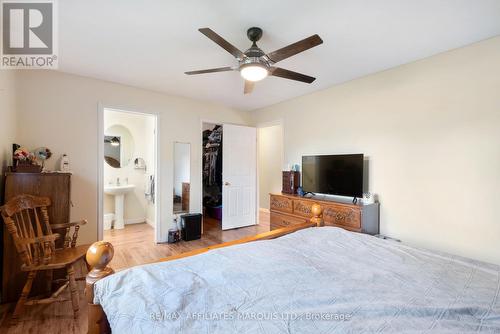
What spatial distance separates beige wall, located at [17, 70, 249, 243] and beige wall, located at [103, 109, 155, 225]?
1.15 meters

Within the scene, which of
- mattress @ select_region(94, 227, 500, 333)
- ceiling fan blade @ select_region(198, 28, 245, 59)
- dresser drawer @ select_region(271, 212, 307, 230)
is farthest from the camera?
dresser drawer @ select_region(271, 212, 307, 230)

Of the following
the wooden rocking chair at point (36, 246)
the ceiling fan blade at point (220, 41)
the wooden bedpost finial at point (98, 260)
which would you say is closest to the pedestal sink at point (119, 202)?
the wooden rocking chair at point (36, 246)

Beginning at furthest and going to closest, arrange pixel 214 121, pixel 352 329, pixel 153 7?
1. pixel 214 121
2. pixel 153 7
3. pixel 352 329

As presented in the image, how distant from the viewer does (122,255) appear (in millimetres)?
3311

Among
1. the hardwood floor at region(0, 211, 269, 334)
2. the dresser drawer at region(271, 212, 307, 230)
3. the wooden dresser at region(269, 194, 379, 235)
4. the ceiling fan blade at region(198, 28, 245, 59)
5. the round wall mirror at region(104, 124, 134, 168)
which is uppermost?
the ceiling fan blade at region(198, 28, 245, 59)

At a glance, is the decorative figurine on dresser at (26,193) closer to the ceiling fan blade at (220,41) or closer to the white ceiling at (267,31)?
the white ceiling at (267,31)

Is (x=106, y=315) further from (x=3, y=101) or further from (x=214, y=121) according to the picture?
(x=214, y=121)

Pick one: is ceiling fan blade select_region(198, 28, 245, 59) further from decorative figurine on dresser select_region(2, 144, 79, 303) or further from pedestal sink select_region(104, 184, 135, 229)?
pedestal sink select_region(104, 184, 135, 229)

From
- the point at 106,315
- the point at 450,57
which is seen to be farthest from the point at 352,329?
the point at 450,57

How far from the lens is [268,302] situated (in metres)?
0.95

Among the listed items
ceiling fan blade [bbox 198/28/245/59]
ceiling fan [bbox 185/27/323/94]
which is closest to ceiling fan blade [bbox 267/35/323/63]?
ceiling fan [bbox 185/27/323/94]

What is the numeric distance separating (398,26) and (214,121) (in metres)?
3.13

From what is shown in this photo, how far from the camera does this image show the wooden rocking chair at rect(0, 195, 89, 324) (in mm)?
1919

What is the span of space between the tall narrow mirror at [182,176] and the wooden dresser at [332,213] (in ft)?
5.09
